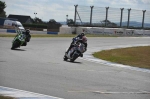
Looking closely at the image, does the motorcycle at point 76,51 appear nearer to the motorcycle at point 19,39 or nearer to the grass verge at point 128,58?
the grass verge at point 128,58

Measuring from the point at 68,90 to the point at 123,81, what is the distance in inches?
132

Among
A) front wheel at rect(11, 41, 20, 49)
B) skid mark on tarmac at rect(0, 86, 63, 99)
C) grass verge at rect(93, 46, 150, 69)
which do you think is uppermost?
skid mark on tarmac at rect(0, 86, 63, 99)

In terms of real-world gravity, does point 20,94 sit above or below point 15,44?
above

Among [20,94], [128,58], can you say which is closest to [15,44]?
[128,58]

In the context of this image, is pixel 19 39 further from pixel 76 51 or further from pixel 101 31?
pixel 101 31

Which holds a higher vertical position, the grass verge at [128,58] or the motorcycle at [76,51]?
the motorcycle at [76,51]

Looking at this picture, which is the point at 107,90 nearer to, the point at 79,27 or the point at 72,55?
the point at 72,55

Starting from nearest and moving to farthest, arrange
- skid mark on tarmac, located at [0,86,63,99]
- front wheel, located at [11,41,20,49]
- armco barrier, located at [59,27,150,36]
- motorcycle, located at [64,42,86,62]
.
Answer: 1. skid mark on tarmac, located at [0,86,63,99]
2. motorcycle, located at [64,42,86,62]
3. front wheel, located at [11,41,20,49]
4. armco barrier, located at [59,27,150,36]

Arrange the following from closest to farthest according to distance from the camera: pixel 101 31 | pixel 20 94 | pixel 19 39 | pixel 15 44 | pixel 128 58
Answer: pixel 20 94 < pixel 15 44 < pixel 19 39 < pixel 128 58 < pixel 101 31

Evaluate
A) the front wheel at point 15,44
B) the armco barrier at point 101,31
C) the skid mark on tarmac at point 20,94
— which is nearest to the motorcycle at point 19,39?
the front wheel at point 15,44

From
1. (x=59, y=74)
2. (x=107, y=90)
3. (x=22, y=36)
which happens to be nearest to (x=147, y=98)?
(x=107, y=90)

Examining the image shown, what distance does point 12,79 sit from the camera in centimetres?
1053

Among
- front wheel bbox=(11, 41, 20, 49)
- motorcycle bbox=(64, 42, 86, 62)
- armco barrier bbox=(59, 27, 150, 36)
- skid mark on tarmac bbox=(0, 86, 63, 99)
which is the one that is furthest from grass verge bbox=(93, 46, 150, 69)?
armco barrier bbox=(59, 27, 150, 36)

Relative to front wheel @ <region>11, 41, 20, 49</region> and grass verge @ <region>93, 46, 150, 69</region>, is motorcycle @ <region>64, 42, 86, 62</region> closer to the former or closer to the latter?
grass verge @ <region>93, 46, 150, 69</region>
